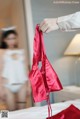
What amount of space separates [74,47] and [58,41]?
0.84 ft

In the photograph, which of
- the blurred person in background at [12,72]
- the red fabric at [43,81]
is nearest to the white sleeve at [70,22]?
the red fabric at [43,81]

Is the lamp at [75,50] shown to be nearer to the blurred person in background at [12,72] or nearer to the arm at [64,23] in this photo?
the blurred person in background at [12,72]

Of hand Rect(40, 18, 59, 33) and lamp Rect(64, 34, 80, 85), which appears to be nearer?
hand Rect(40, 18, 59, 33)

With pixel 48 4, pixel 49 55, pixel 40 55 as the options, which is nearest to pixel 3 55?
pixel 49 55

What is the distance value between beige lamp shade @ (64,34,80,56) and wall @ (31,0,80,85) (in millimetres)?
79

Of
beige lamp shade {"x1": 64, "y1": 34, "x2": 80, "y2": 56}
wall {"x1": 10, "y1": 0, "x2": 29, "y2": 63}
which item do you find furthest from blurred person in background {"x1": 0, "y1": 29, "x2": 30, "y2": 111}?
beige lamp shade {"x1": 64, "y1": 34, "x2": 80, "y2": 56}

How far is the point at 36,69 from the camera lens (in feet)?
3.94

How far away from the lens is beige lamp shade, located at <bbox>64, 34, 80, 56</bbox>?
2844 millimetres

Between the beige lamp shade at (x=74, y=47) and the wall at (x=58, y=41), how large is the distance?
0.26ft

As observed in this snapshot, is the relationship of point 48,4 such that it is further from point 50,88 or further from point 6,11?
point 50,88

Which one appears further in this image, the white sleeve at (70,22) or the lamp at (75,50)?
the lamp at (75,50)

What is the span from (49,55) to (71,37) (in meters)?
0.40

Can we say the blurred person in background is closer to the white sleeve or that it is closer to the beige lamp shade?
the beige lamp shade

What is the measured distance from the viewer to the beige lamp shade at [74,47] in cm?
284
